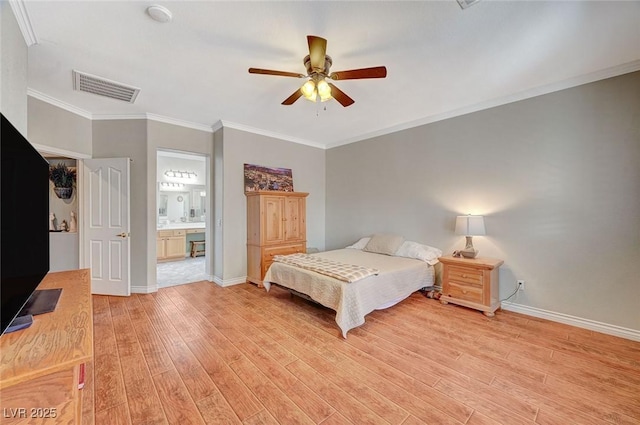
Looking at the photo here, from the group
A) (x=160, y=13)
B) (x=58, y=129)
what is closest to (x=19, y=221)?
(x=160, y=13)

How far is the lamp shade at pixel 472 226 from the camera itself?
131 inches

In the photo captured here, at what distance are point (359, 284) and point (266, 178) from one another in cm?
288

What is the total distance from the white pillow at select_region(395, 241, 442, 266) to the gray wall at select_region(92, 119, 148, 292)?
396cm

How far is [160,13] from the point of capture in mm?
1897

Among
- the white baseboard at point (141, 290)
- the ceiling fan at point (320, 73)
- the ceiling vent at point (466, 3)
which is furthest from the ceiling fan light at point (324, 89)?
the white baseboard at point (141, 290)

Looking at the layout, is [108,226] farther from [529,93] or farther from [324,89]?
[529,93]

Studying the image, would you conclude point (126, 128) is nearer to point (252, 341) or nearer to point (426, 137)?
point (252, 341)

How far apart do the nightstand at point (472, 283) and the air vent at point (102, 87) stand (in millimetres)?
4568

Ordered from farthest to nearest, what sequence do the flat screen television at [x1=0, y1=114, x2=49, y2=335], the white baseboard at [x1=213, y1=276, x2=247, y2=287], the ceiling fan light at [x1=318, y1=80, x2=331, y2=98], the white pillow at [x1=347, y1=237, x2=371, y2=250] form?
the white pillow at [x1=347, y1=237, x2=371, y2=250] < the white baseboard at [x1=213, y1=276, x2=247, y2=287] < the ceiling fan light at [x1=318, y1=80, x2=331, y2=98] < the flat screen television at [x1=0, y1=114, x2=49, y2=335]

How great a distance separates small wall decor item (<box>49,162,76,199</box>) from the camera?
3836 mm

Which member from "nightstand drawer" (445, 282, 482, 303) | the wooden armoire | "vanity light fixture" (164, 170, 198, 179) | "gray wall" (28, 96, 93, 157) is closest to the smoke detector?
"gray wall" (28, 96, 93, 157)

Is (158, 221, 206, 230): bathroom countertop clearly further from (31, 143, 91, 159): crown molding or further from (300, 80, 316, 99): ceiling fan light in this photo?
(300, 80, 316, 99): ceiling fan light

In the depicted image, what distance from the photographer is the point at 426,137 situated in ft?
13.6

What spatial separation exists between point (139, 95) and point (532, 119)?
4.94 metres
